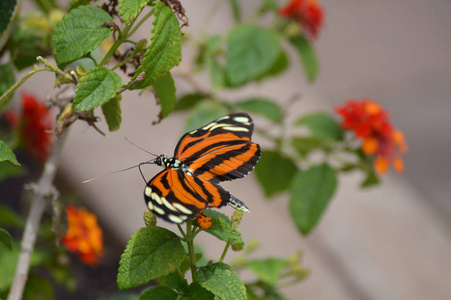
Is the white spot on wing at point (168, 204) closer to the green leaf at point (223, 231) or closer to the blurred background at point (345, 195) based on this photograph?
the green leaf at point (223, 231)

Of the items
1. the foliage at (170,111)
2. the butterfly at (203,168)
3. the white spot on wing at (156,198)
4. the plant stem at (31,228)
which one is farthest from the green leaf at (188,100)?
the white spot on wing at (156,198)

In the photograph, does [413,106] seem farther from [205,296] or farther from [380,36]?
[205,296]

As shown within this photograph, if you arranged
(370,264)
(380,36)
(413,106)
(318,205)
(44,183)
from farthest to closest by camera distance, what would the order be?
1. (380,36)
2. (413,106)
3. (370,264)
4. (318,205)
5. (44,183)

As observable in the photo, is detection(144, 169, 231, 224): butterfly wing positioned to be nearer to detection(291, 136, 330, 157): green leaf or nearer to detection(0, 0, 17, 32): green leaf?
detection(0, 0, 17, 32): green leaf

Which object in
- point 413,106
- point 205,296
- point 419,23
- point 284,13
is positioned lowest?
point 205,296

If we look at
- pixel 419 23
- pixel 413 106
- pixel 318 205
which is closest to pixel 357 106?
pixel 318 205

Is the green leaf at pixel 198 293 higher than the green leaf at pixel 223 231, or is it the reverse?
the green leaf at pixel 223 231

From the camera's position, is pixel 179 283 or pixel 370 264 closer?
pixel 179 283
